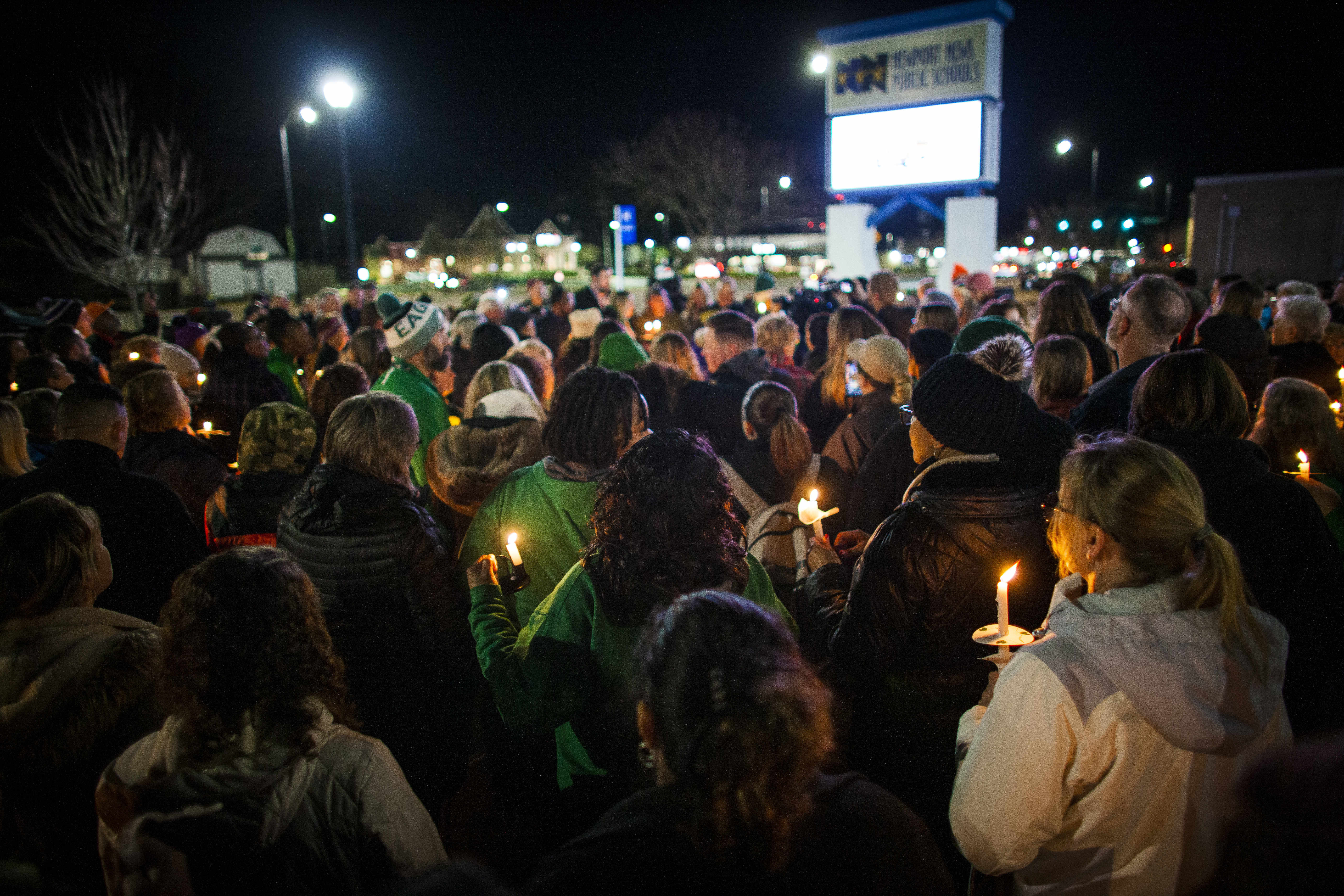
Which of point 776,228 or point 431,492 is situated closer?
point 431,492

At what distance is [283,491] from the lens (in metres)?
3.85

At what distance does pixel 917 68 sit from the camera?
20.2 metres

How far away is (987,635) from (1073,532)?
35 cm

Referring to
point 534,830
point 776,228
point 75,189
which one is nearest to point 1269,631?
point 534,830

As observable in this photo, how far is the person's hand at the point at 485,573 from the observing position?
2.55 m

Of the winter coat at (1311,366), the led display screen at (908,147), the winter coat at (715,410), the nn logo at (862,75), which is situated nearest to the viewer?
the winter coat at (715,410)

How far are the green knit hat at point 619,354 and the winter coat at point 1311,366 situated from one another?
480cm

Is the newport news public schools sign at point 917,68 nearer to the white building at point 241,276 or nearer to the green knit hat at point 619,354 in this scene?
the green knit hat at point 619,354

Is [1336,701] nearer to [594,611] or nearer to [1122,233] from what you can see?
[594,611]

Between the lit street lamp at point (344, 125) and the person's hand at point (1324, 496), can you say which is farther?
the lit street lamp at point (344, 125)

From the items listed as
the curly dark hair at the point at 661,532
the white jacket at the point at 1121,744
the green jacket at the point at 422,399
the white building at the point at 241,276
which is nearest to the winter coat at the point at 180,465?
the green jacket at the point at 422,399

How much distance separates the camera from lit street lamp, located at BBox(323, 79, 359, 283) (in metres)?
16.6

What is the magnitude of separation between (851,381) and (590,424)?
3146mm

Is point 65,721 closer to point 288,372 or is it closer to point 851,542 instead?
point 851,542
